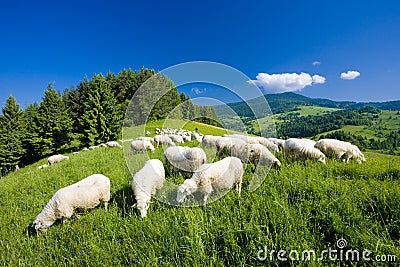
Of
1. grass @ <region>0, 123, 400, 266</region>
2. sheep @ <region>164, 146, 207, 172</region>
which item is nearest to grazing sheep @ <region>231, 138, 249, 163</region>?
sheep @ <region>164, 146, 207, 172</region>

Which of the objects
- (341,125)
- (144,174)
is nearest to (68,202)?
(144,174)

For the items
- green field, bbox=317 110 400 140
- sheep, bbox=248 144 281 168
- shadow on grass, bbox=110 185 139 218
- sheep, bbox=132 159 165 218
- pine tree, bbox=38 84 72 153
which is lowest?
green field, bbox=317 110 400 140

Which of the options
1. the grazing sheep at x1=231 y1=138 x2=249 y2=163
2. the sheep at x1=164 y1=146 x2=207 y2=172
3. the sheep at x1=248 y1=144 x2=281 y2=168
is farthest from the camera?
the grazing sheep at x1=231 y1=138 x2=249 y2=163

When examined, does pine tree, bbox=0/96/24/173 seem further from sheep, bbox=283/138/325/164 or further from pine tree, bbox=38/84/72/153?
sheep, bbox=283/138/325/164

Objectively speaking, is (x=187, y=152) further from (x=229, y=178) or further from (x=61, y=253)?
(x=61, y=253)

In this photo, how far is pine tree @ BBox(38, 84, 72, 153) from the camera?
123ft

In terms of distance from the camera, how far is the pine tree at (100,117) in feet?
116

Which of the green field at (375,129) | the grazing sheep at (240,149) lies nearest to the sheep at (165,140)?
the grazing sheep at (240,149)

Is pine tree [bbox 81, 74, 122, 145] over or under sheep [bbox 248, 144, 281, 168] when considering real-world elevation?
over

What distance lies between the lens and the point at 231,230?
3322 mm

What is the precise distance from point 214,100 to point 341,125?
17105 cm

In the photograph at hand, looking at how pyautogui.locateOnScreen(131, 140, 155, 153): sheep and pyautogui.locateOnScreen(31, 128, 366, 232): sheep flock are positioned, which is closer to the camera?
pyautogui.locateOnScreen(31, 128, 366, 232): sheep flock

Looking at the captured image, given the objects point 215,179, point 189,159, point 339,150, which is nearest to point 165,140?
point 189,159

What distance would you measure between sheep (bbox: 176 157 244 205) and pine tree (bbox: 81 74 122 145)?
34.5 meters
